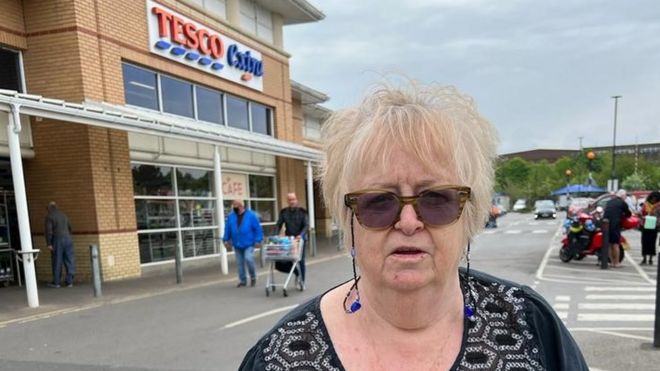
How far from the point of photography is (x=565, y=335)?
146 centimetres

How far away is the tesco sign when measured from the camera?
1152 centimetres

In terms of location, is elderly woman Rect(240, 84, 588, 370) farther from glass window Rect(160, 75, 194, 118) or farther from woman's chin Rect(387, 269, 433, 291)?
glass window Rect(160, 75, 194, 118)

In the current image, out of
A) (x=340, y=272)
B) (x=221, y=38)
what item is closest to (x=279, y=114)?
(x=221, y=38)

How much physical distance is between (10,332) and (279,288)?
14.1ft

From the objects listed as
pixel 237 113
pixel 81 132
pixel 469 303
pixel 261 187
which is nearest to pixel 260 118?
pixel 237 113

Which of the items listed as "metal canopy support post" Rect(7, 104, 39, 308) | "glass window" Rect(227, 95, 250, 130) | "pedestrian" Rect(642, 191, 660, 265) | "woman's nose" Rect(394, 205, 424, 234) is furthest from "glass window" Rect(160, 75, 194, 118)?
"pedestrian" Rect(642, 191, 660, 265)

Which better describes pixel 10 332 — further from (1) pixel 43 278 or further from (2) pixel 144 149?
(2) pixel 144 149

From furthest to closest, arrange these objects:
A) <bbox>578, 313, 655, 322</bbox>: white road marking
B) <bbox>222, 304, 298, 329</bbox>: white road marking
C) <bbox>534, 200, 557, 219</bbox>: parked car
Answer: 1. <bbox>534, 200, 557, 219</bbox>: parked car
2. <bbox>222, 304, 298, 329</bbox>: white road marking
3. <bbox>578, 313, 655, 322</bbox>: white road marking

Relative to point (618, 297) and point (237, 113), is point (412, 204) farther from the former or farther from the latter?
point (237, 113)

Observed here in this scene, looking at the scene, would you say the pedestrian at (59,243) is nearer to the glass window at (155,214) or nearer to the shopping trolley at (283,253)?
the glass window at (155,214)

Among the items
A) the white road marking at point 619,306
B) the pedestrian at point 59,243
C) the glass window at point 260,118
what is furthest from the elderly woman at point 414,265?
the glass window at point 260,118

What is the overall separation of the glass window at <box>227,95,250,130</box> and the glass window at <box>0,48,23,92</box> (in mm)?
5800

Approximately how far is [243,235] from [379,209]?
323 inches

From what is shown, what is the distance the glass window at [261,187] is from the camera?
630 inches
